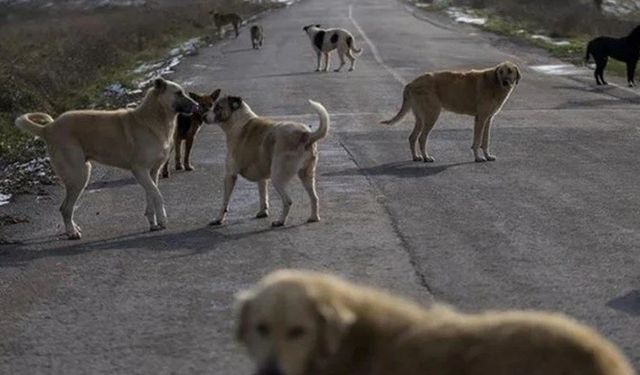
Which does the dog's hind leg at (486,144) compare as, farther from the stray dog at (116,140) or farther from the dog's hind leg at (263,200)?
the stray dog at (116,140)

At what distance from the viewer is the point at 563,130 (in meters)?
18.2

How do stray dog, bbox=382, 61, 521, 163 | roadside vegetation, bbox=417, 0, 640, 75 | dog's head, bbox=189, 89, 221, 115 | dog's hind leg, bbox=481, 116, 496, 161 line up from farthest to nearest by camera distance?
1. roadside vegetation, bbox=417, 0, 640, 75
2. stray dog, bbox=382, 61, 521, 163
3. dog's hind leg, bbox=481, 116, 496, 161
4. dog's head, bbox=189, 89, 221, 115

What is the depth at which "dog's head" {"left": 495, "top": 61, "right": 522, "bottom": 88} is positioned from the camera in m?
15.8

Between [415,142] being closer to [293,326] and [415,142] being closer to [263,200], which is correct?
[263,200]

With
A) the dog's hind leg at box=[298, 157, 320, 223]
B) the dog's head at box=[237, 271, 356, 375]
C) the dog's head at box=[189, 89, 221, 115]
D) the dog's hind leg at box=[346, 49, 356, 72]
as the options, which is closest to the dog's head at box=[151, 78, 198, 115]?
the dog's head at box=[189, 89, 221, 115]


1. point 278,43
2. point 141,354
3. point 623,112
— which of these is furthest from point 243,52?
point 141,354

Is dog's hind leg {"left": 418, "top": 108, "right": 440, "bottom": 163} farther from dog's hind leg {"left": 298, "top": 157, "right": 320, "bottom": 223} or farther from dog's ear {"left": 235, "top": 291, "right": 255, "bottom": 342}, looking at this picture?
dog's ear {"left": 235, "top": 291, "right": 255, "bottom": 342}

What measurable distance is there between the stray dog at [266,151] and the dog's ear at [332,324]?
652cm

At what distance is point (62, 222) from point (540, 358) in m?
8.63

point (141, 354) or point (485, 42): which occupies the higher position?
point (141, 354)

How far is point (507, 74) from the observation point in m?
15.8

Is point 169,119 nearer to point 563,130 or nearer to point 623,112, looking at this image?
point 563,130

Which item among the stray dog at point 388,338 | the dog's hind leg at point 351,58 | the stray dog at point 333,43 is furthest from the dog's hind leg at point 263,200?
the dog's hind leg at point 351,58

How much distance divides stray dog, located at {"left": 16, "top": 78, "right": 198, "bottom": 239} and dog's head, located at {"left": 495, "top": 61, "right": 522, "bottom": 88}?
16.8ft
